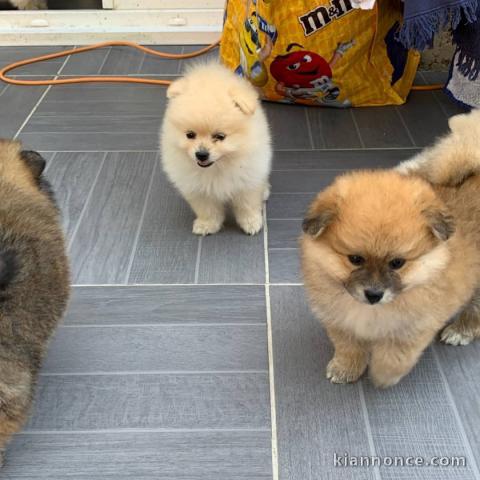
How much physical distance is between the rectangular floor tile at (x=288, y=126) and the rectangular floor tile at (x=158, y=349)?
119 centimetres

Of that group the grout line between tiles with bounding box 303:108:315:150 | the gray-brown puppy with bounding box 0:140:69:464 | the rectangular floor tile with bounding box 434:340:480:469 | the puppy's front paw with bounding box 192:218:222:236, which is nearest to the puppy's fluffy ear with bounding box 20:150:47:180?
the gray-brown puppy with bounding box 0:140:69:464

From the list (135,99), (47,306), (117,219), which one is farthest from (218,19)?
(47,306)

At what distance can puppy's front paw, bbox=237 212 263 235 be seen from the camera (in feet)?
6.70

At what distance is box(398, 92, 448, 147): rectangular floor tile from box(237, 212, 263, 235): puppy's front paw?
97 centimetres

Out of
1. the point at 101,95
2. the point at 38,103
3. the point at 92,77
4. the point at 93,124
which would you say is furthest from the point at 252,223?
the point at 92,77

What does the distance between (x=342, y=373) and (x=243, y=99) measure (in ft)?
3.02

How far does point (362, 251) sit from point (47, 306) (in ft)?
2.39

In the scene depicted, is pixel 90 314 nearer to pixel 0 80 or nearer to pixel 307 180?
pixel 307 180

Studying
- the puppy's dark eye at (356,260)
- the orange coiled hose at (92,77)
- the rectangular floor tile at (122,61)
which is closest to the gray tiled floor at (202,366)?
the puppy's dark eye at (356,260)

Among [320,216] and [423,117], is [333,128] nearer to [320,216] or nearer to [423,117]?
[423,117]

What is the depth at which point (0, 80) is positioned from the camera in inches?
127

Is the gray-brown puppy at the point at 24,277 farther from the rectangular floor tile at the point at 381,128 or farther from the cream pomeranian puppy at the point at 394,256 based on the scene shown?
the rectangular floor tile at the point at 381,128

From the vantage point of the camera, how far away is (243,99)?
71.2 inches

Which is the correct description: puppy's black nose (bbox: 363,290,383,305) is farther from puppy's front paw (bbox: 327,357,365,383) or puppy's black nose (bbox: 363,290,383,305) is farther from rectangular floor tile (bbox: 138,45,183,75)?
rectangular floor tile (bbox: 138,45,183,75)
